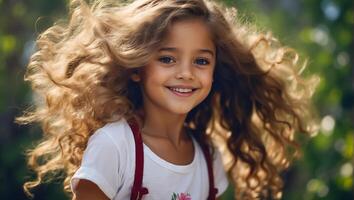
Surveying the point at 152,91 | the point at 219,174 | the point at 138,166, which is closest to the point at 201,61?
the point at 152,91

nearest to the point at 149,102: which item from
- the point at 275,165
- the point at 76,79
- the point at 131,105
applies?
the point at 131,105

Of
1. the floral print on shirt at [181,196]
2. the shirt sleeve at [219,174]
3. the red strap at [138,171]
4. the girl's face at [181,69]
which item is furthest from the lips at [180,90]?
the shirt sleeve at [219,174]

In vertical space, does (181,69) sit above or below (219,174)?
above

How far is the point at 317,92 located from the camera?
17.0 feet

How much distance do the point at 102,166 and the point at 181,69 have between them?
0.45m

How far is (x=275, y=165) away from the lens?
374 cm

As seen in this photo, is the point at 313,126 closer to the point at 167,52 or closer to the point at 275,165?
the point at 275,165

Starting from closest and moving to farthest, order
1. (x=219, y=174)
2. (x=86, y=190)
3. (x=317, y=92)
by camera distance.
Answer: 1. (x=86, y=190)
2. (x=219, y=174)
3. (x=317, y=92)

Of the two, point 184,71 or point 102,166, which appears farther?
point 184,71

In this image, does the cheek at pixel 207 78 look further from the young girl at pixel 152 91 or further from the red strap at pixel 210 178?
the red strap at pixel 210 178

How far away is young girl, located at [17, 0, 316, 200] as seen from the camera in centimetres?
309

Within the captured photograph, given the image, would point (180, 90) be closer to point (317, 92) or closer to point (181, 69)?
point (181, 69)

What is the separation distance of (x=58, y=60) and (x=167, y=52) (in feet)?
1.53

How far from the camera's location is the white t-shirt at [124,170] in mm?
2980
